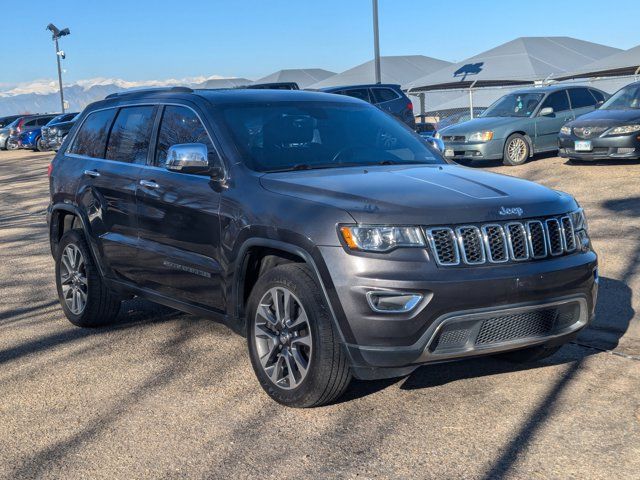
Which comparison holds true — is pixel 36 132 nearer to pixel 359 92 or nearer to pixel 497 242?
pixel 359 92

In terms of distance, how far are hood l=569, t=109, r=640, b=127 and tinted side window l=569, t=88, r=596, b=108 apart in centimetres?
274

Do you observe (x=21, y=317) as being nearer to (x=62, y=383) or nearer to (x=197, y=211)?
(x=62, y=383)

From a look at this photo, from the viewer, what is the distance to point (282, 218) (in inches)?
186

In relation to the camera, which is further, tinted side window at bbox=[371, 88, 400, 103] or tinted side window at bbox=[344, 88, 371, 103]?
tinted side window at bbox=[371, 88, 400, 103]

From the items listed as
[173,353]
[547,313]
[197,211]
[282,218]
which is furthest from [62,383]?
[547,313]

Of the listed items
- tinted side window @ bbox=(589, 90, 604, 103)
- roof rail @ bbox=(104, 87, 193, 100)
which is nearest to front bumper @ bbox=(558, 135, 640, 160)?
tinted side window @ bbox=(589, 90, 604, 103)

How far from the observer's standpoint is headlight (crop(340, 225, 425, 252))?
4355 millimetres

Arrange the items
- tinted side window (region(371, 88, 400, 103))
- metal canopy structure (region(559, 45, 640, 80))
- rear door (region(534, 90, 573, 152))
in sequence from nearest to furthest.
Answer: rear door (region(534, 90, 573, 152)), tinted side window (region(371, 88, 400, 103)), metal canopy structure (region(559, 45, 640, 80))

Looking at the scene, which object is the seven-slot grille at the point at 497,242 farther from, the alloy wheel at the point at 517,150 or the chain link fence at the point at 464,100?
the chain link fence at the point at 464,100

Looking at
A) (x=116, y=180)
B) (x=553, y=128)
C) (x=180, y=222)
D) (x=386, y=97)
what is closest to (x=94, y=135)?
(x=116, y=180)

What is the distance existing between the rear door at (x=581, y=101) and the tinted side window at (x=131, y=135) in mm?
13800

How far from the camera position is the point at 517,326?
178 inches

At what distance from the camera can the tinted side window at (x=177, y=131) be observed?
5641 millimetres

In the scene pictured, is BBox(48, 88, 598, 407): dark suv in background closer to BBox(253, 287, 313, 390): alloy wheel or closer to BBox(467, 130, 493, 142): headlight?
BBox(253, 287, 313, 390): alloy wheel
